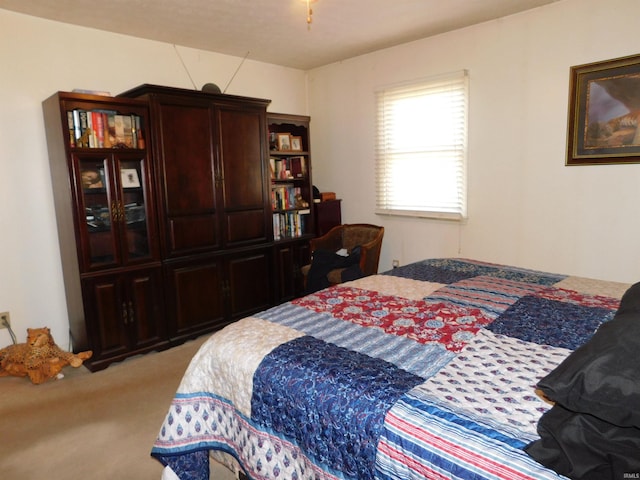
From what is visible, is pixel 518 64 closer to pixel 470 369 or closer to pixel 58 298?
pixel 470 369

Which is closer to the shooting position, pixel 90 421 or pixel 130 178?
pixel 90 421

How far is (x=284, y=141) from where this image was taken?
4520 millimetres

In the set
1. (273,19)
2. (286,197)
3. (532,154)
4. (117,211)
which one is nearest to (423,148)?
(532,154)

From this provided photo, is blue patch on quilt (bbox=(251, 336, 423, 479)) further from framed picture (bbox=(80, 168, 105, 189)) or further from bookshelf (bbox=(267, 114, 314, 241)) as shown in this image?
bookshelf (bbox=(267, 114, 314, 241))

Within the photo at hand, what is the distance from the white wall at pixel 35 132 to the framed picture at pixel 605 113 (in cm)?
353

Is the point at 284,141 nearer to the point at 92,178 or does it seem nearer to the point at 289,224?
the point at 289,224

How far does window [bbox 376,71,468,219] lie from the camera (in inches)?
151

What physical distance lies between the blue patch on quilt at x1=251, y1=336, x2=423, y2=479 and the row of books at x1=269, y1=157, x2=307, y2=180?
10.4 feet

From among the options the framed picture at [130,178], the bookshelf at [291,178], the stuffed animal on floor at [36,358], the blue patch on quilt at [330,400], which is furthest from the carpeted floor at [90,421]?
the bookshelf at [291,178]

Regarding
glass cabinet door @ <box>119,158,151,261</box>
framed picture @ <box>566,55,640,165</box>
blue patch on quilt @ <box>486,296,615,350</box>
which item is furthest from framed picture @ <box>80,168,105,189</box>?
framed picture @ <box>566,55,640,165</box>

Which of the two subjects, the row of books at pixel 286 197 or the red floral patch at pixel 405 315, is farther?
the row of books at pixel 286 197

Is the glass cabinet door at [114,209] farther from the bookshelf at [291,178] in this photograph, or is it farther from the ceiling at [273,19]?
the bookshelf at [291,178]

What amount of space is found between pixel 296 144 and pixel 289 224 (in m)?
0.89

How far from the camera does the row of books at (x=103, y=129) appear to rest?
299cm
